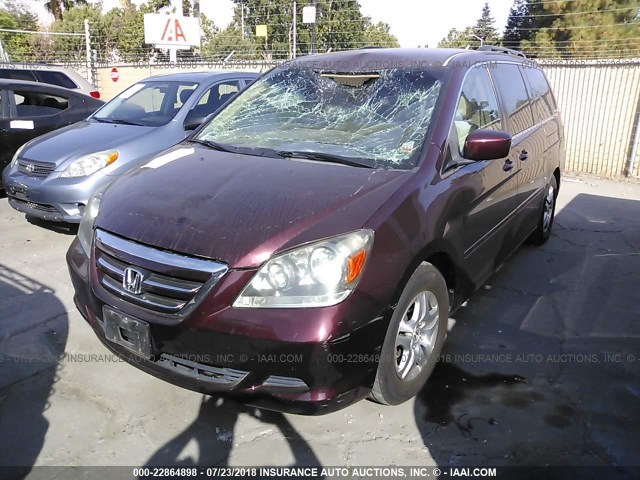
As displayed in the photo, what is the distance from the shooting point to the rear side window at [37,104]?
Result: 7.06 metres

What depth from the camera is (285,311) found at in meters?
2.18

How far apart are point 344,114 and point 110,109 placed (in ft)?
14.0

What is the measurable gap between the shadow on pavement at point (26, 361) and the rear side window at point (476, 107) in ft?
8.91

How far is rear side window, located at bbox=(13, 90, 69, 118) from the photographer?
7062 mm

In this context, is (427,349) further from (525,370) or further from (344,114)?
(344,114)

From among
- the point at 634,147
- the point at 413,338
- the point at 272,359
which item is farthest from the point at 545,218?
the point at 634,147

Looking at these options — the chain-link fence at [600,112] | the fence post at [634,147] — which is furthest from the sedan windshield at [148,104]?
the fence post at [634,147]

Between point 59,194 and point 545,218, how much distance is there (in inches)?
190

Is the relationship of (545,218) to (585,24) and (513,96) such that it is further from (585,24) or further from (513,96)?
(585,24)

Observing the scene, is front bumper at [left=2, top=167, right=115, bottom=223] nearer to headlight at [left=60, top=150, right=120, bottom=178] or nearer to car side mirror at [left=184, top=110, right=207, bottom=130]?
headlight at [left=60, top=150, right=120, bottom=178]

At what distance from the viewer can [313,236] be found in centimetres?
227

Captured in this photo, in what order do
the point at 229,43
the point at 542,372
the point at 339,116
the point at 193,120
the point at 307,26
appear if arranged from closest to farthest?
1. the point at 542,372
2. the point at 339,116
3. the point at 193,120
4. the point at 307,26
5. the point at 229,43

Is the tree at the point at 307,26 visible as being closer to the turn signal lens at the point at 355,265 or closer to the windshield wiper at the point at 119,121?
the windshield wiper at the point at 119,121

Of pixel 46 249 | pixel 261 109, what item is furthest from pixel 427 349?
pixel 46 249
